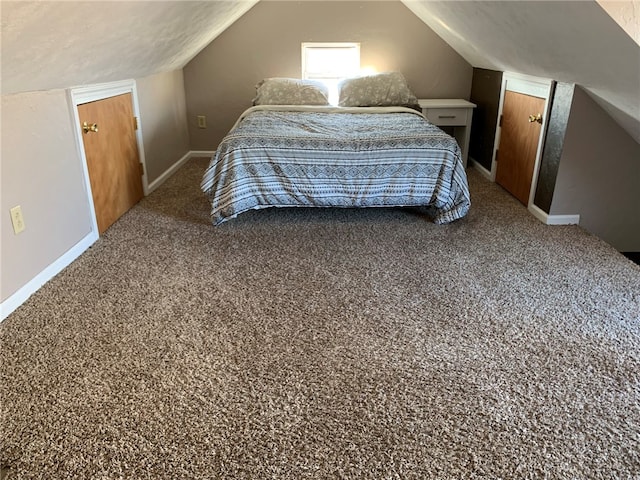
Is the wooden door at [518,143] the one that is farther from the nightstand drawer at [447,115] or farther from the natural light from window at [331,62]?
the natural light from window at [331,62]

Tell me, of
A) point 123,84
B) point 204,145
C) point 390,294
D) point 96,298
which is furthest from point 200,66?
point 390,294

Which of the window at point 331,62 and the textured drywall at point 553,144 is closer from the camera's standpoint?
the textured drywall at point 553,144

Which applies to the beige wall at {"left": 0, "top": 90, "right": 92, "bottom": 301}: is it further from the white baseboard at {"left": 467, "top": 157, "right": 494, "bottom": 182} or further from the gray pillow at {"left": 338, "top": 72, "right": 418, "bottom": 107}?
the white baseboard at {"left": 467, "top": 157, "right": 494, "bottom": 182}

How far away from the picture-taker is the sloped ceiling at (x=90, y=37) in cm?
168

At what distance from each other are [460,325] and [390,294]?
1.17ft

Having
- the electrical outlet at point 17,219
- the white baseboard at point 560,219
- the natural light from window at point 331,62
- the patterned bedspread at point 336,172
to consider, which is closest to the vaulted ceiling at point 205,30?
the electrical outlet at point 17,219

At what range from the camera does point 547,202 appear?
305 centimetres

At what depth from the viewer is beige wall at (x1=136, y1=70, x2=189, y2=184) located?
11.9 feet

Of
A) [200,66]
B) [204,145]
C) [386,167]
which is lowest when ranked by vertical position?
[204,145]

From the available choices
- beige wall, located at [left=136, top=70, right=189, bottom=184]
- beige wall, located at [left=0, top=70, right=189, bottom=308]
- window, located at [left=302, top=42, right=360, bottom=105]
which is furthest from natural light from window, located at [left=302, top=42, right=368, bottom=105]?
beige wall, located at [left=0, top=70, right=189, bottom=308]

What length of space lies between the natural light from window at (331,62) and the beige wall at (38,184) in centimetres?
262

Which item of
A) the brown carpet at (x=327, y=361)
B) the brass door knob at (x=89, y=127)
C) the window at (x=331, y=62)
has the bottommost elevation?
the brown carpet at (x=327, y=361)

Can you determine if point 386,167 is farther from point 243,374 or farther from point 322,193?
point 243,374

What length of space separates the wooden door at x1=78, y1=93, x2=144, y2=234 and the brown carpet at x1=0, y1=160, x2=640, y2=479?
0.27 metres
